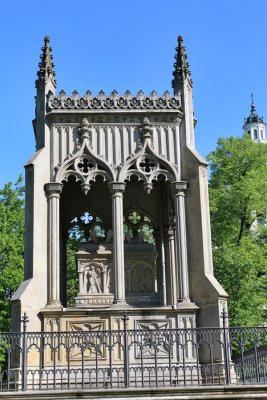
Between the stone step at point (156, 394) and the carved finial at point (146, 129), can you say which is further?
the carved finial at point (146, 129)

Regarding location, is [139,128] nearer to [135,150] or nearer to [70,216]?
[135,150]

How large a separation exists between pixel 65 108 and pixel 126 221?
176 inches

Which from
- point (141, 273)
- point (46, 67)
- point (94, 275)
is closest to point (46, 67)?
point (46, 67)

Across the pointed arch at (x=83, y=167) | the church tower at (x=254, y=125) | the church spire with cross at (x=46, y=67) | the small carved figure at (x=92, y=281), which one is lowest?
the small carved figure at (x=92, y=281)

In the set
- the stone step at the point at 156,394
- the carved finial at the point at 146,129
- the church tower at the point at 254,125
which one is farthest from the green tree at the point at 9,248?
the church tower at the point at 254,125

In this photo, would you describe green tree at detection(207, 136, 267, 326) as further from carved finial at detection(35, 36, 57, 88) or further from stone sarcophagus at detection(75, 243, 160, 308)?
carved finial at detection(35, 36, 57, 88)

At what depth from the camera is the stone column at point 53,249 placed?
1466 cm

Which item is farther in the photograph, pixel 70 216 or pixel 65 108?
pixel 70 216

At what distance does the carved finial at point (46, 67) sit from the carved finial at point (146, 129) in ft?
9.11

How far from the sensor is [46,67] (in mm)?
16328

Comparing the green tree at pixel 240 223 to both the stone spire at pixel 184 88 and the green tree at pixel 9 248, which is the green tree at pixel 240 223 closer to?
the green tree at pixel 9 248

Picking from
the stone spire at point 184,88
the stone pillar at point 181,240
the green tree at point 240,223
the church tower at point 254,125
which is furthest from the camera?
the church tower at point 254,125

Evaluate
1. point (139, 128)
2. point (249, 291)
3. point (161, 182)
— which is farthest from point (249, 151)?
point (139, 128)

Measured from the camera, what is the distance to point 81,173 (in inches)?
612
